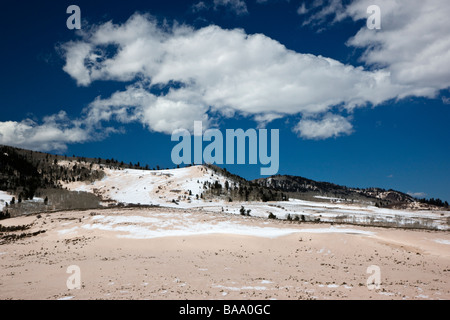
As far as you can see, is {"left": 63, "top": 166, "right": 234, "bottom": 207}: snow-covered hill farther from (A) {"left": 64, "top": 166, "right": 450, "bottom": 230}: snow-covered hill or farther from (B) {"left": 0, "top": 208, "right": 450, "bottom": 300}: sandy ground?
(B) {"left": 0, "top": 208, "right": 450, "bottom": 300}: sandy ground

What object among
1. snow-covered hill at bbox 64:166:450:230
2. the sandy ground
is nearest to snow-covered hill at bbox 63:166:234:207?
snow-covered hill at bbox 64:166:450:230

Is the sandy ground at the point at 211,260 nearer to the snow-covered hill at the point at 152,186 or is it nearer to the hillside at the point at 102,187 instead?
the hillside at the point at 102,187

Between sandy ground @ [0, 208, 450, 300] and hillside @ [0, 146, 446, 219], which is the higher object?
hillside @ [0, 146, 446, 219]

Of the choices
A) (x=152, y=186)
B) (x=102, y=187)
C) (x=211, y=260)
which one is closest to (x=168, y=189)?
(x=152, y=186)

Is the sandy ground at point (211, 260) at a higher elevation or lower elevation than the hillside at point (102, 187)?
lower

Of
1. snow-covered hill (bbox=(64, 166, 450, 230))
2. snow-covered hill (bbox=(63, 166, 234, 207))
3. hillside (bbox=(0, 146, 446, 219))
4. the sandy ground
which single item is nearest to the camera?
the sandy ground

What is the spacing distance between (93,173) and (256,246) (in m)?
104

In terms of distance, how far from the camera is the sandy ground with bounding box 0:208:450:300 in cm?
1440

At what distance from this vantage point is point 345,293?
45.7 feet

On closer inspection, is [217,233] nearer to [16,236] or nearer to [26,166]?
[16,236]

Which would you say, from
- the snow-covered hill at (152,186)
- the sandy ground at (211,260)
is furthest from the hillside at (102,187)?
the sandy ground at (211,260)

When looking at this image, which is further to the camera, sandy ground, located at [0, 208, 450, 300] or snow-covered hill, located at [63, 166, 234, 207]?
snow-covered hill, located at [63, 166, 234, 207]

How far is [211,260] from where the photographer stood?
891 inches

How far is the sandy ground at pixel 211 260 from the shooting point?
14.4 m
